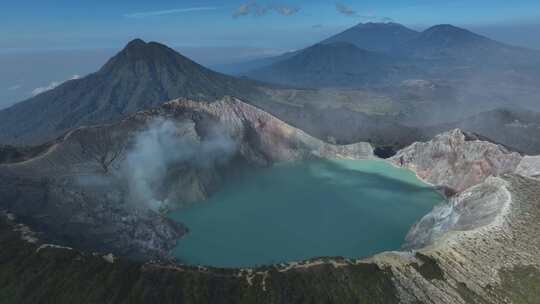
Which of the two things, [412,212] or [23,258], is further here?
[412,212]

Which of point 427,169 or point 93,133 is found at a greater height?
point 93,133

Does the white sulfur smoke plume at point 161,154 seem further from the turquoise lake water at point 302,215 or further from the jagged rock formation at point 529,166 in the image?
the jagged rock formation at point 529,166

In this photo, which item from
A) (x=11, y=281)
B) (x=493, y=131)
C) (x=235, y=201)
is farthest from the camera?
(x=493, y=131)

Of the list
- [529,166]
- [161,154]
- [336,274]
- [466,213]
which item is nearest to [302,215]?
[466,213]

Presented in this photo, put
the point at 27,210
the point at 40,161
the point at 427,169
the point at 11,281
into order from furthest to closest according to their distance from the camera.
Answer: the point at 427,169 < the point at 40,161 < the point at 27,210 < the point at 11,281

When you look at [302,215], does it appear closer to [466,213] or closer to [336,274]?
[466,213]

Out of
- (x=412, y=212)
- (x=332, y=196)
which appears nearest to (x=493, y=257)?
(x=412, y=212)

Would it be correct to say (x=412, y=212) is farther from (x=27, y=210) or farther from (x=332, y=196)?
(x=27, y=210)
